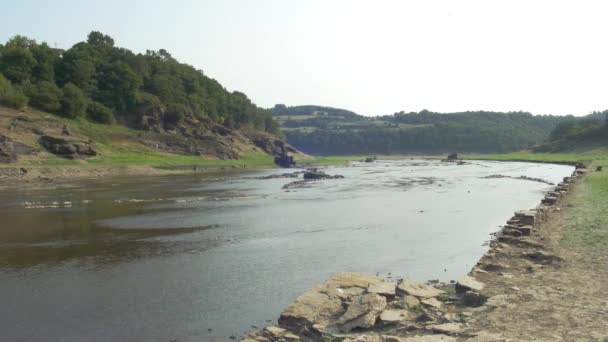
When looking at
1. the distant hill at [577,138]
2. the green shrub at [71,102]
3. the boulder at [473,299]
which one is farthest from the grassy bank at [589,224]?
the distant hill at [577,138]

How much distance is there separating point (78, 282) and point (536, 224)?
77.4 feet

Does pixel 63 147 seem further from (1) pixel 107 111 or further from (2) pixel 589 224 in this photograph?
(2) pixel 589 224

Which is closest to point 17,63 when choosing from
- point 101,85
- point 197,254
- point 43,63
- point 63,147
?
point 43,63

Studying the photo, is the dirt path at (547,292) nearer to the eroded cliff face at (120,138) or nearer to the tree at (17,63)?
the eroded cliff face at (120,138)

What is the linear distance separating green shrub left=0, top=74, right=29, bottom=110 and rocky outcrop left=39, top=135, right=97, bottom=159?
12.9 meters

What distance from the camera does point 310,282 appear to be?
20312 millimetres

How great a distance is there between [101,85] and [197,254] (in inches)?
4987

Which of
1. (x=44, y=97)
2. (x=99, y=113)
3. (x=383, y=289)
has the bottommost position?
(x=383, y=289)

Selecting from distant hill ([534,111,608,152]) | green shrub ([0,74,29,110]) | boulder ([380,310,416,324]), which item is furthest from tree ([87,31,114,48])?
boulder ([380,310,416,324])

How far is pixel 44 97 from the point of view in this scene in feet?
349

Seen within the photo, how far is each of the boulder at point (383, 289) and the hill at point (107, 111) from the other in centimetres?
7856

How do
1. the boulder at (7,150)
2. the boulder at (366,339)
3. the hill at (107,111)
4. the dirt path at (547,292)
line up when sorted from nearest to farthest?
1. the dirt path at (547,292)
2. the boulder at (366,339)
3. the boulder at (7,150)
4. the hill at (107,111)

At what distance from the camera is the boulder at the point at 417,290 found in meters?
15.8

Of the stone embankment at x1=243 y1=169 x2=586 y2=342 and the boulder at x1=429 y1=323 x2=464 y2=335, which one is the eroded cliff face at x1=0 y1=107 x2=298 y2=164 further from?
the boulder at x1=429 y1=323 x2=464 y2=335
